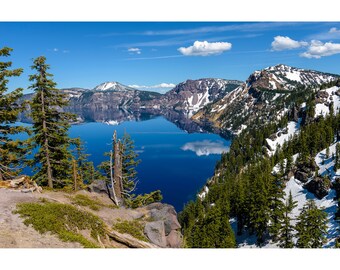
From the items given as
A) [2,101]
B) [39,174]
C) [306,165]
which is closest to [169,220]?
[39,174]

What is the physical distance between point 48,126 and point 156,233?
18.0 m

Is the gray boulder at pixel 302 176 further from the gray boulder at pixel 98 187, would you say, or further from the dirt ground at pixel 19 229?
the dirt ground at pixel 19 229

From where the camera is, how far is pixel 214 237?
2124 inches

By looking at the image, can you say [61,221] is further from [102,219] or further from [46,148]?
[46,148]

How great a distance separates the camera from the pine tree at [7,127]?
96.5ft

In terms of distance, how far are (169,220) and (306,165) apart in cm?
9719

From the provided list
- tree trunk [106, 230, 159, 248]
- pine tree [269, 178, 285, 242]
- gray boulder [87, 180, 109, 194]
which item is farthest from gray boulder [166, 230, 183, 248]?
pine tree [269, 178, 285, 242]

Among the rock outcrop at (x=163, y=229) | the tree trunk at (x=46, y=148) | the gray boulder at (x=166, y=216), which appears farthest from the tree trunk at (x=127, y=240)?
the tree trunk at (x=46, y=148)

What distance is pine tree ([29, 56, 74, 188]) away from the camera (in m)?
32.9

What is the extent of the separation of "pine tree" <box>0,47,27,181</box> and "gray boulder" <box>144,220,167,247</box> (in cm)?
1533

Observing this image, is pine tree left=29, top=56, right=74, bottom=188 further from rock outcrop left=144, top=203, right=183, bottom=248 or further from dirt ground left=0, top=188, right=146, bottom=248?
rock outcrop left=144, top=203, right=183, bottom=248

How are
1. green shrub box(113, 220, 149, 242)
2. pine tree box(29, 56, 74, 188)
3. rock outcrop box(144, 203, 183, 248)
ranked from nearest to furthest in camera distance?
green shrub box(113, 220, 149, 242) < rock outcrop box(144, 203, 183, 248) < pine tree box(29, 56, 74, 188)

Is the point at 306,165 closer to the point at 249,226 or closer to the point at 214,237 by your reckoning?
the point at 249,226

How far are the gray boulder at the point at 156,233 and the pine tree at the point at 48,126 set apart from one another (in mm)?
13775
